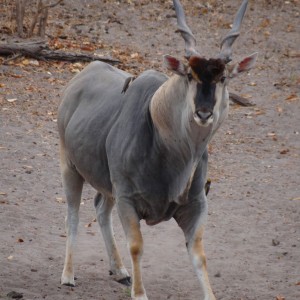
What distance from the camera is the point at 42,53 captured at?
1262 centimetres

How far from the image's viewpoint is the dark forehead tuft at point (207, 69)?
5016 mm

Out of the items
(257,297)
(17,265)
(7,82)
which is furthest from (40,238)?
(7,82)

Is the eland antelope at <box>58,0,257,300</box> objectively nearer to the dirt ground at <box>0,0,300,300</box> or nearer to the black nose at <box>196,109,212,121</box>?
the black nose at <box>196,109,212,121</box>

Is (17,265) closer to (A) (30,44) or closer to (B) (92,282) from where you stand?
(B) (92,282)

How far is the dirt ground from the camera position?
6.89 meters

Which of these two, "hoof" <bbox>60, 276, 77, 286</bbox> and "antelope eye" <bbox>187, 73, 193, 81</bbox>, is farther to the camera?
"hoof" <bbox>60, 276, 77, 286</bbox>

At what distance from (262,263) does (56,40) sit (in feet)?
23.7

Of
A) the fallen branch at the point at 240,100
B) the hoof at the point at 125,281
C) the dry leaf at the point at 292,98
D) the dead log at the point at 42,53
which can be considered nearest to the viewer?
the hoof at the point at 125,281

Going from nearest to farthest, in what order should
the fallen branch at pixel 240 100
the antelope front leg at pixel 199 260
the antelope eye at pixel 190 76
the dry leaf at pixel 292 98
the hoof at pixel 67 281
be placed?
1. the antelope eye at pixel 190 76
2. the antelope front leg at pixel 199 260
3. the hoof at pixel 67 281
4. the fallen branch at pixel 240 100
5. the dry leaf at pixel 292 98

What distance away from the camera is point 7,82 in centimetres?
1185

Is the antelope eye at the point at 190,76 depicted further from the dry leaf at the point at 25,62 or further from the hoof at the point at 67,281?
the dry leaf at the point at 25,62

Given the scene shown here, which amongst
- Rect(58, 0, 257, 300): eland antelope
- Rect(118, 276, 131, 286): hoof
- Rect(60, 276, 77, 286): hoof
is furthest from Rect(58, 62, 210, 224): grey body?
Rect(118, 276, 131, 286): hoof

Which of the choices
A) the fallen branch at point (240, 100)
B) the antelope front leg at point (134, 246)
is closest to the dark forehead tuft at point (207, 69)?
the antelope front leg at point (134, 246)

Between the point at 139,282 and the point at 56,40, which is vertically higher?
the point at 139,282
